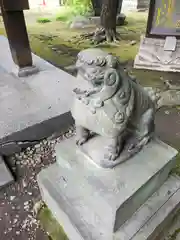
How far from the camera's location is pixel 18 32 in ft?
9.46

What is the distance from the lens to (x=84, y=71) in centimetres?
103

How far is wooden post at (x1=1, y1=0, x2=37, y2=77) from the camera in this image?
8.74 ft

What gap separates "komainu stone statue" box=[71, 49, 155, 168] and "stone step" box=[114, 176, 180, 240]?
1.20ft

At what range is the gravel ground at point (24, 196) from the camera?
5.57 ft

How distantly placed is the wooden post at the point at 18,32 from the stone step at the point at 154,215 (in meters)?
2.33

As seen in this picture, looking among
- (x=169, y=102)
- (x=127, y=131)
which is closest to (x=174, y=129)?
(x=169, y=102)

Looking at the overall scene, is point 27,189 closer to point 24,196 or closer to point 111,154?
point 24,196

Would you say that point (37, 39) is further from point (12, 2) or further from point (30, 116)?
Result: point (30, 116)

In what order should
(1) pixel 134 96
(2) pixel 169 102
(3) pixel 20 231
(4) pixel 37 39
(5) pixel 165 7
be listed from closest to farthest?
(1) pixel 134 96, (3) pixel 20 231, (2) pixel 169 102, (5) pixel 165 7, (4) pixel 37 39

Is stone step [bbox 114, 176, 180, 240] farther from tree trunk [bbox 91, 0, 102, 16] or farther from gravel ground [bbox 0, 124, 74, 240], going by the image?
tree trunk [bbox 91, 0, 102, 16]

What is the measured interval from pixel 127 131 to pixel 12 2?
2144 mm

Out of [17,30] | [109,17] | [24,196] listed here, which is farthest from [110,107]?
[109,17]

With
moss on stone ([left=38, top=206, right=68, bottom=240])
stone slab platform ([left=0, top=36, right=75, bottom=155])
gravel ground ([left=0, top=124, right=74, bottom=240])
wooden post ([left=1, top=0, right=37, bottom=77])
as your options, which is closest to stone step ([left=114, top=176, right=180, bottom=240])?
moss on stone ([left=38, top=206, right=68, bottom=240])

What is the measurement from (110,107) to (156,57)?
10.7 feet
